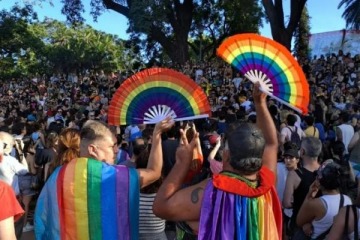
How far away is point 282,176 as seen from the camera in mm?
4578

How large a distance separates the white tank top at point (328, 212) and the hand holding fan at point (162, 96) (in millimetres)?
1020

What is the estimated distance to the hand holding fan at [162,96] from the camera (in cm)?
324

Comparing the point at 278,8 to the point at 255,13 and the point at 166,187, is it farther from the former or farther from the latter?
the point at 166,187

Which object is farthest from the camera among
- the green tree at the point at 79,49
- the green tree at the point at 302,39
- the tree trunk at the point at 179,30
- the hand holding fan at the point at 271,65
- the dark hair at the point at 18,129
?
the green tree at the point at 79,49

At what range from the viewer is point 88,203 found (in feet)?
8.33

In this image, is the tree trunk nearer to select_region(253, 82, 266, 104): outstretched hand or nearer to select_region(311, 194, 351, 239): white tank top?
select_region(311, 194, 351, 239): white tank top

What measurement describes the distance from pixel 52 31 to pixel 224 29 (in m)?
33.3

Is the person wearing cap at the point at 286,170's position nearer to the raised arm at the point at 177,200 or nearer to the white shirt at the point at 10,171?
the raised arm at the point at 177,200

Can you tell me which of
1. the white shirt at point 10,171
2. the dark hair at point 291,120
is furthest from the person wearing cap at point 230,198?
the dark hair at point 291,120

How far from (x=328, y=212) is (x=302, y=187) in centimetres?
86

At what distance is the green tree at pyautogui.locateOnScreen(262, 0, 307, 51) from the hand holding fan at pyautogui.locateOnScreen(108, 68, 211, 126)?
17.7 metres

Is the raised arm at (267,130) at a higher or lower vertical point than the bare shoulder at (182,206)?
higher

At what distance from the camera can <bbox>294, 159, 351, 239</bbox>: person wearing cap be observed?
3227 mm

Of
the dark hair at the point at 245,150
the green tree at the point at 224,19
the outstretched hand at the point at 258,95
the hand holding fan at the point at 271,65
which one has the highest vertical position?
the green tree at the point at 224,19
